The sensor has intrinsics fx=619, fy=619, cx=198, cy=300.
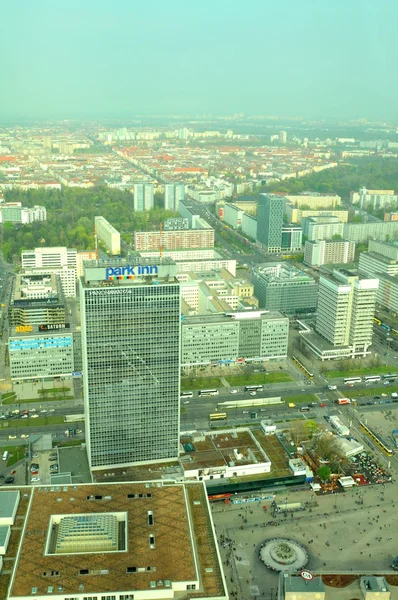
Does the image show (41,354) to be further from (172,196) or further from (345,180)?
(345,180)

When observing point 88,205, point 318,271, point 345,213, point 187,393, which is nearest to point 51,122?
point 88,205

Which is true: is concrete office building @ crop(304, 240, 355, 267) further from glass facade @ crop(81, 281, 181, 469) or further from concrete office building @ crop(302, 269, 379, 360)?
glass facade @ crop(81, 281, 181, 469)

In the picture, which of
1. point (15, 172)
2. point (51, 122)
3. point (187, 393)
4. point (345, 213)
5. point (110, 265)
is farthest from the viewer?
point (51, 122)

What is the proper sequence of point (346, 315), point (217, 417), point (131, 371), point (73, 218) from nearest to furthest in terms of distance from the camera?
point (131, 371)
point (217, 417)
point (346, 315)
point (73, 218)

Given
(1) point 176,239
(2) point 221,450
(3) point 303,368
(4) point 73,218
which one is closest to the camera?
(2) point 221,450

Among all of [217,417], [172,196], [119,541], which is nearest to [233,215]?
[172,196]

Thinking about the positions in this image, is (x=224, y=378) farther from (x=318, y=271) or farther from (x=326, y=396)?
(x=318, y=271)

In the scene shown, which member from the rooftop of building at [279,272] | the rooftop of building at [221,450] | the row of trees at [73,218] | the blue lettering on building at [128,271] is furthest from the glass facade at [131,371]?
the row of trees at [73,218]
